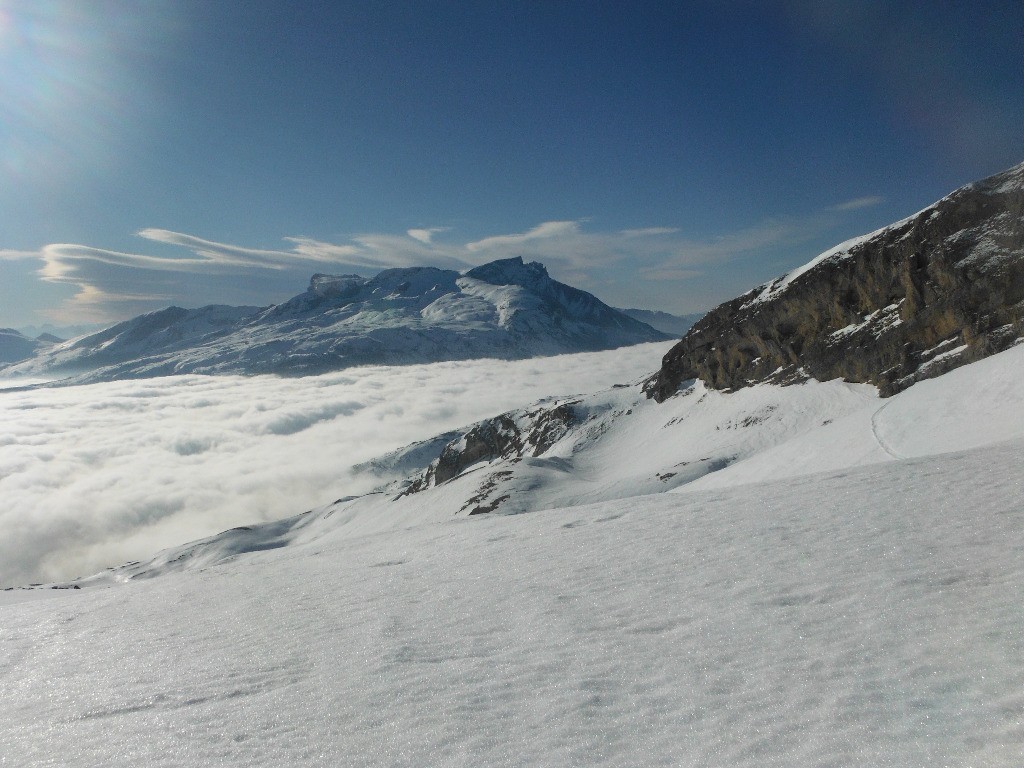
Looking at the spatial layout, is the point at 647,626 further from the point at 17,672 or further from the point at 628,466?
the point at 628,466

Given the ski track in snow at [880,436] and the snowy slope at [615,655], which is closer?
the snowy slope at [615,655]

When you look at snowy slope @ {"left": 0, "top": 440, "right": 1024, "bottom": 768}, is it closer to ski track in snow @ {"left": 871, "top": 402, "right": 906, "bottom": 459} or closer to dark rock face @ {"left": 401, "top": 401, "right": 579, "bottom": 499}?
ski track in snow @ {"left": 871, "top": 402, "right": 906, "bottom": 459}

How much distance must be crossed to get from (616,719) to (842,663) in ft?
8.46

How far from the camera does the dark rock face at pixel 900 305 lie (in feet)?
135

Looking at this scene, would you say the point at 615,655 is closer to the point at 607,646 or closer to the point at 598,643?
the point at 607,646

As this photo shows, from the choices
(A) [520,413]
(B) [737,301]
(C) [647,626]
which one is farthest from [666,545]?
(A) [520,413]

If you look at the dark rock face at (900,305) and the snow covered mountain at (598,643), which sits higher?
the dark rock face at (900,305)

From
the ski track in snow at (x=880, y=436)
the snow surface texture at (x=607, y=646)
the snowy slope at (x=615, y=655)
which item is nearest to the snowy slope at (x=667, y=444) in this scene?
the ski track in snow at (x=880, y=436)

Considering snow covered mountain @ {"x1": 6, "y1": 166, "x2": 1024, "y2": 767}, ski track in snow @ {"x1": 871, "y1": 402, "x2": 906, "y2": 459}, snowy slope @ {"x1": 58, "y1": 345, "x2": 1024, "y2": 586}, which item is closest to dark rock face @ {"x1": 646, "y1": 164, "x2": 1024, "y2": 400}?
snowy slope @ {"x1": 58, "y1": 345, "x2": 1024, "y2": 586}

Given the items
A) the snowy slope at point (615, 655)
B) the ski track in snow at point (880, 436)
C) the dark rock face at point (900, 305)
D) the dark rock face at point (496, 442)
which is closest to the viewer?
the snowy slope at point (615, 655)

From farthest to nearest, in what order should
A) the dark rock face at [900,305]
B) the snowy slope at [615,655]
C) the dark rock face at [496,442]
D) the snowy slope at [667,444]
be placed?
the dark rock face at [496,442] < the dark rock face at [900,305] < the snowy slope at [667,444] < the snowy slope at [615,655]

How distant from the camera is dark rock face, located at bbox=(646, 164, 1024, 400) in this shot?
41250mm

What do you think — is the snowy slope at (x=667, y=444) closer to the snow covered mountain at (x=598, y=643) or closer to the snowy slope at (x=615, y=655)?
the snow covered mountain at (x=598, y=643)

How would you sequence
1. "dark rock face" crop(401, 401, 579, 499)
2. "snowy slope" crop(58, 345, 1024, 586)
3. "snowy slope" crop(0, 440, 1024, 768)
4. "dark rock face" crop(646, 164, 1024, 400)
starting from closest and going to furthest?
"snowy slope" crop(0, 440, 1024, 768) → "snowy slope" crop(58, 345, 1024, 586) → "dark rock face" crop(646, 164, 1024, 400) → "dark rock face" crop(401, 401, 579, 499)
